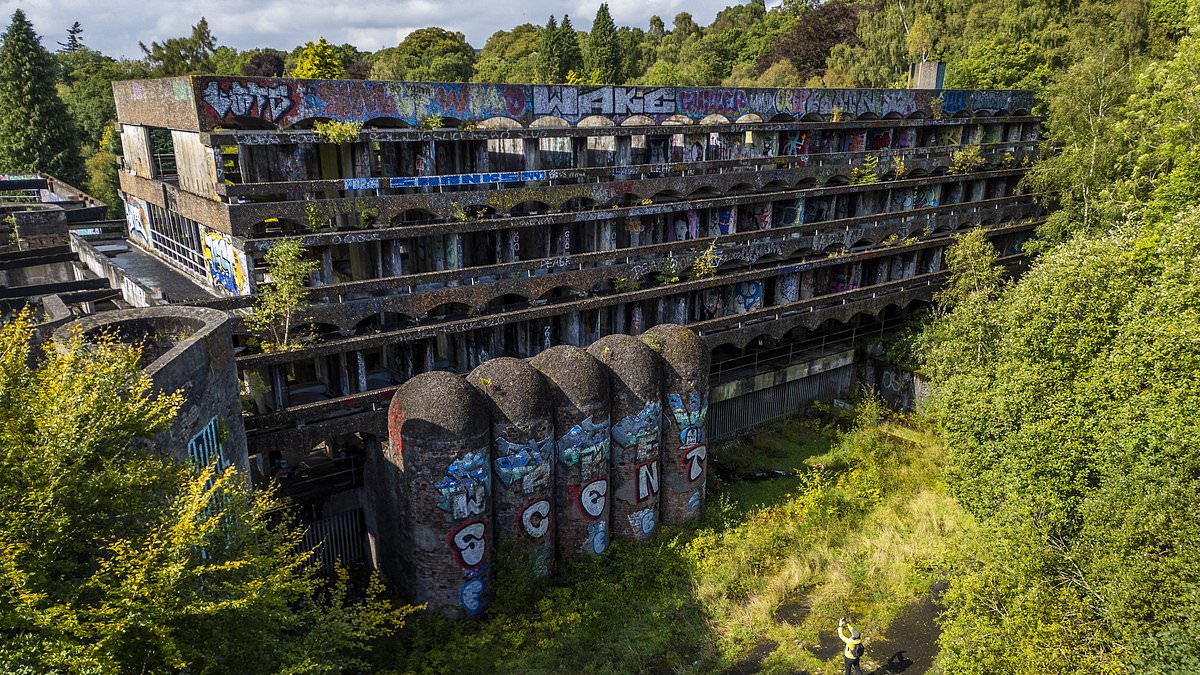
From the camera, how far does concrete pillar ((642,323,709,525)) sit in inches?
1029

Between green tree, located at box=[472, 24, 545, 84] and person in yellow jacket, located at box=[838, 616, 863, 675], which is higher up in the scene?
green tree, located at box=[472, 24, 545, 84]

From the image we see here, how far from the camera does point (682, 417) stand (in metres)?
26.5

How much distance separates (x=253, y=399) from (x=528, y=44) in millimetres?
95890

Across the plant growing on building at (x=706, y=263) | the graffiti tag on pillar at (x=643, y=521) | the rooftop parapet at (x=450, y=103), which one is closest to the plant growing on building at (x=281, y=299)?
the rooftop parapet at (x=450, y=103)

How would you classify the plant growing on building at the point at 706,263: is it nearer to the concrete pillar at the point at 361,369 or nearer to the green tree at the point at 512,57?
the concrete pillar at the point at 361,369

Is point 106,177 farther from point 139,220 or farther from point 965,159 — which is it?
point 965,159

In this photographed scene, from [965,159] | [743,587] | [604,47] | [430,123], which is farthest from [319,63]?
[743,587]

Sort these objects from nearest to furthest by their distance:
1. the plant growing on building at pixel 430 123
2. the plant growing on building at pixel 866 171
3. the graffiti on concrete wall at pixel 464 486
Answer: the graffiti on concrete wall at pixel 464 486, the plant growing on building at pixel 430 123, the plant growing on building at pixel 866 171

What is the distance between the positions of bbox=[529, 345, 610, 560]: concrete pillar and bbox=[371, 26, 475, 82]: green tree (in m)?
74.6

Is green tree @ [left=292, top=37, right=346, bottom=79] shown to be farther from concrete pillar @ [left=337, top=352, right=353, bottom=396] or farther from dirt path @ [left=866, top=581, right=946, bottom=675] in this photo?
dirt path @ [left=866, top=581, right=946, bottom=675]

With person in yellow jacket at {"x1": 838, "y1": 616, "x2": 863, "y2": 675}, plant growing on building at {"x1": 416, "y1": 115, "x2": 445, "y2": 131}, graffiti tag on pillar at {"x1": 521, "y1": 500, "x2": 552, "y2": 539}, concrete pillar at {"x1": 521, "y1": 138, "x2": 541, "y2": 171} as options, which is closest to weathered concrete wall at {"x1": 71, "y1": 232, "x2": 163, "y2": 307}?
plant growing on building at {"x1": 416, "y1": 115, "x2": 445, "y2": 131}

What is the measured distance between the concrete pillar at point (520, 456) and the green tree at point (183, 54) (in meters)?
50.3

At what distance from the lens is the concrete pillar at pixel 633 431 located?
24.9 m

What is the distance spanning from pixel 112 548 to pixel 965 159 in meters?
45.8
